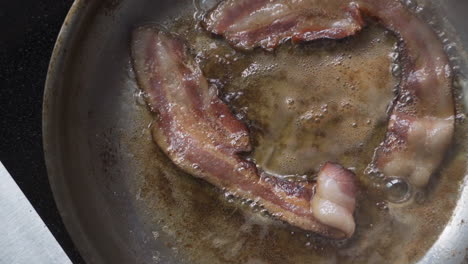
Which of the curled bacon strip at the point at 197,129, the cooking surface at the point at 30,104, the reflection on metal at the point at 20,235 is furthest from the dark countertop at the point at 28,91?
the curled bacon strip at the point at 197,129

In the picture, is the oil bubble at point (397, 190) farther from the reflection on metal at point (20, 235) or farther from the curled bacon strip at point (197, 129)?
the reflection on metal at point (20, 235)

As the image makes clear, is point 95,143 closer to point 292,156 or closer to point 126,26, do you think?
point 126,26

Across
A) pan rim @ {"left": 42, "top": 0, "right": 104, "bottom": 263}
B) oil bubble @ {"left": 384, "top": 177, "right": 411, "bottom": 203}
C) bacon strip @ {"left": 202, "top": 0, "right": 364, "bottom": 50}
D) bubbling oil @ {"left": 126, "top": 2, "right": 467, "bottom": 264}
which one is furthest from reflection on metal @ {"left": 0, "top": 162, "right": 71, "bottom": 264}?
oil bubble @ {"left": 384, "top": 177, "right": 411, "bottom": 203}

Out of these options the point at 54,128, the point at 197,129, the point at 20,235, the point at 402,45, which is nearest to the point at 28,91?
the point at 54,128

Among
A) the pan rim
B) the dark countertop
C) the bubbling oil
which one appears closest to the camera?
the pan rim

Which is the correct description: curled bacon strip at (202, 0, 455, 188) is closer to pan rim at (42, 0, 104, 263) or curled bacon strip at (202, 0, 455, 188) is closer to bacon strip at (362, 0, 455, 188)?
bacon strip at (362, 0, 455, 188)

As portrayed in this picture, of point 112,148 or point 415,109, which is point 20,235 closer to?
point 112,148
